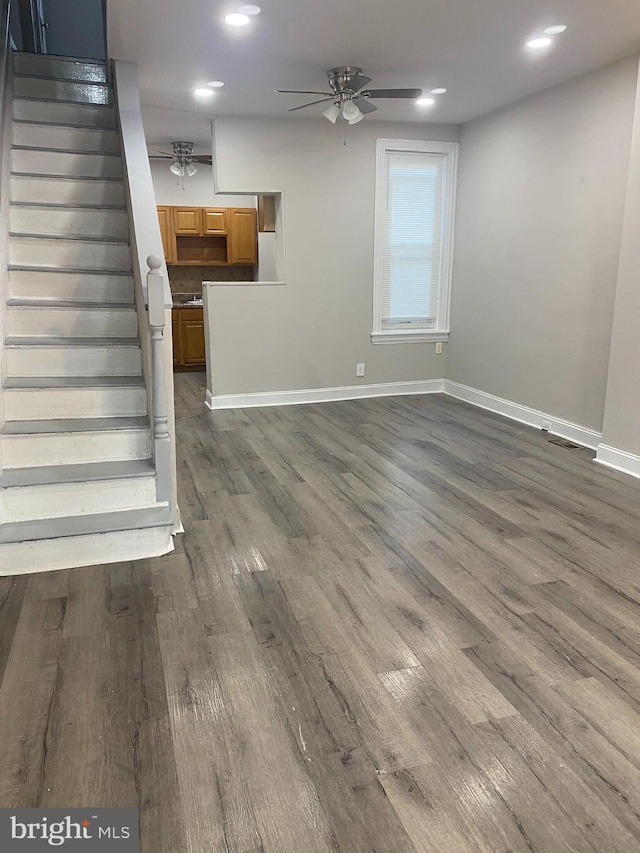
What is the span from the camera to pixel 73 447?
126 inches

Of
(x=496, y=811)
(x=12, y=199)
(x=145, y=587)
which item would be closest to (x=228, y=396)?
(x=12, y=199)

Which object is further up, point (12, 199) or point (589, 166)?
point (589, 166)

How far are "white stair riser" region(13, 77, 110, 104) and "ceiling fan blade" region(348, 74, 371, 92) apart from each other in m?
1.90

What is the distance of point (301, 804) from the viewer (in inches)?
64.4

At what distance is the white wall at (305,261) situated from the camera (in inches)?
228

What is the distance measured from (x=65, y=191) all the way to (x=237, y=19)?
161 cm

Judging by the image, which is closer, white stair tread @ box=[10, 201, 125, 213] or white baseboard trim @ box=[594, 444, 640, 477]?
white stair tread @ box=[10, 201, 125, 213]

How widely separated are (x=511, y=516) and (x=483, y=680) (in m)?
1.52

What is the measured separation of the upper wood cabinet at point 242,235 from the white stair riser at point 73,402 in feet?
17.7

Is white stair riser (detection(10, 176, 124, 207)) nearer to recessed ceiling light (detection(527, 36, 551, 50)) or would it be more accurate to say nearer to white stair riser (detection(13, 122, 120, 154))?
white stair riser (detection(13, 122, 120, 154))

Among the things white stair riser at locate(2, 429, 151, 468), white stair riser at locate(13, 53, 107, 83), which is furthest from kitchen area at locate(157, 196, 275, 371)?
white stair riser at locate(2, 429, 151, 468)

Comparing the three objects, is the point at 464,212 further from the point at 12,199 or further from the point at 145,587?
the point at 145,587

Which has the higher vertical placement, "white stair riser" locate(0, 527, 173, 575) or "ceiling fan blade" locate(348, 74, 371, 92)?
"ceiling fan blade" locate(348, 74, 371, 92)

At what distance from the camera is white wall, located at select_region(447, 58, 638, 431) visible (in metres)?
4.51
